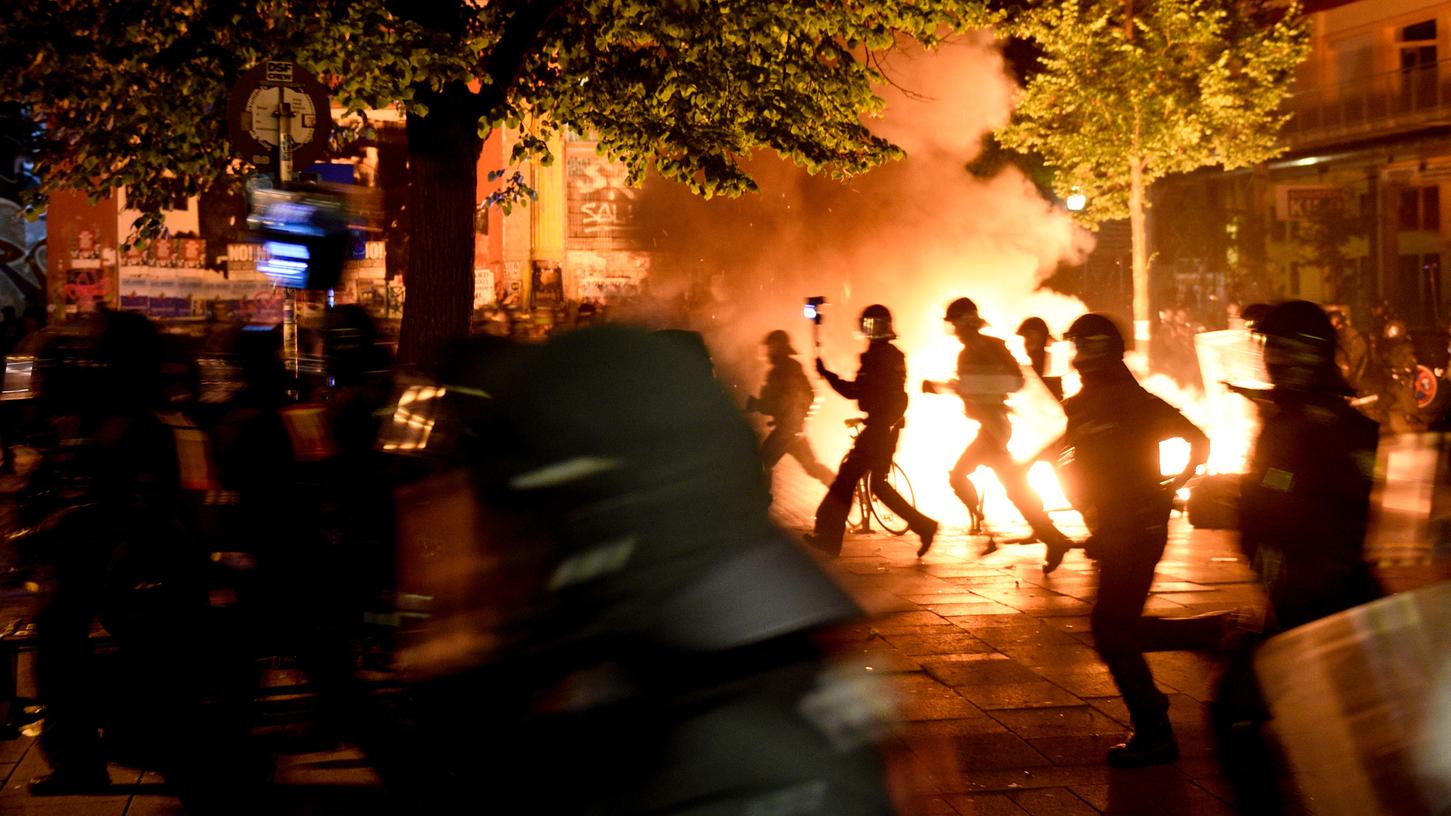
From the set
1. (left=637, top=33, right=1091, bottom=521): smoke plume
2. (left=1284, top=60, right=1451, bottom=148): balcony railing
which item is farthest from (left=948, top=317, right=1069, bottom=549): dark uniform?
(left=1284, top=60, right=1451, bottom=148): balcony railing

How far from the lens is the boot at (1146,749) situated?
4.87m

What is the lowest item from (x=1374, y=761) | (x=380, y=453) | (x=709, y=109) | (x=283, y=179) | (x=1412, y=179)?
(x=1374, y=761)

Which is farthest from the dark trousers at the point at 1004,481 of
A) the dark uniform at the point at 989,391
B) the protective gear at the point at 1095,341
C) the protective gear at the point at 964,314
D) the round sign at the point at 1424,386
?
the round sign at the point at 1424,386

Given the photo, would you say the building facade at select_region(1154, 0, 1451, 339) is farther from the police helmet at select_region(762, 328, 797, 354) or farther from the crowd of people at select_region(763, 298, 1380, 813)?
the crowd of people at select_region(763, 298, 1380, 813)

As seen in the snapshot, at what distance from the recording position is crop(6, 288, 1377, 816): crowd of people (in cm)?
173

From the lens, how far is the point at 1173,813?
4.47 metres

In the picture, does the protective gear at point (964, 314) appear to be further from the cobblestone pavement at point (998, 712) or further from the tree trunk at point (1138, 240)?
A: the tree trunk at point (1138, 240)

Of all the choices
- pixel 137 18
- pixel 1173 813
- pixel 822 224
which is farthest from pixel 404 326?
pixel 822 224

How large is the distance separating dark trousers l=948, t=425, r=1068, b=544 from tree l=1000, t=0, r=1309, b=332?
556 inches

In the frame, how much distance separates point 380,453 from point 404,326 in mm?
3075

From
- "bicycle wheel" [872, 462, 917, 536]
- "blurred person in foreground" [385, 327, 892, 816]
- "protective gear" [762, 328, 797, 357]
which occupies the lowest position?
"bicycle wheel" [872, 462, 917, 536]

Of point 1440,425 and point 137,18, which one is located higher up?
point 137,18

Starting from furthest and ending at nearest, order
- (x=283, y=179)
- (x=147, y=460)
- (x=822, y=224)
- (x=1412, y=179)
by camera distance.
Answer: (x=1412, y=179) < (x=822, y=224) < (x=283, y=179) < (x=147, y=460)

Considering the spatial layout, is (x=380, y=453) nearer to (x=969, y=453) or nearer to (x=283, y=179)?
(x=283, y=179)
